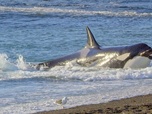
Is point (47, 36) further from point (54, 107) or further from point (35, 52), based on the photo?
point (54, 107)

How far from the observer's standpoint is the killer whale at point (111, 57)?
61.0ft

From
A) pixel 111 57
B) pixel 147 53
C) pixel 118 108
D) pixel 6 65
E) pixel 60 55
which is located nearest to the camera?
pixel 118 108

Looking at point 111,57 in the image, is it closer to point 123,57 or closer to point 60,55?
point 123,57

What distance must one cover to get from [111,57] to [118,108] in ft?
22.8

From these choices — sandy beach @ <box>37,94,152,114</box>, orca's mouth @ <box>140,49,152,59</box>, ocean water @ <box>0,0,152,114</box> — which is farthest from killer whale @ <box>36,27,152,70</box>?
sandy beach @ <box>37,94,152,114</box>

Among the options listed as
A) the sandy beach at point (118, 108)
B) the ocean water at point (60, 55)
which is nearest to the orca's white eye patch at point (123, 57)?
the ocean water at point (60, 55)

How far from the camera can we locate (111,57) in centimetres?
1903

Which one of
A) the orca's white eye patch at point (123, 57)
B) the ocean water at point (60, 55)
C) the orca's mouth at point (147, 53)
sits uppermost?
the orca's mouth at point (147, 53)

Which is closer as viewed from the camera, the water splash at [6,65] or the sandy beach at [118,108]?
the sandy beach at [118,108]

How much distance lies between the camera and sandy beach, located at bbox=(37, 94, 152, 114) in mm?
11767

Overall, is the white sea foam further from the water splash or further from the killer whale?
the killer whale

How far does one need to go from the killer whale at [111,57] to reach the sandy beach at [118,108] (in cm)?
515

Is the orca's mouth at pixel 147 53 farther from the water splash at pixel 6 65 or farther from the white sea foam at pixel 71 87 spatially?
the water splash at pixel 6 65

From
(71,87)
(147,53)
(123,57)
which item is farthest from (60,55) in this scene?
(71,87)
